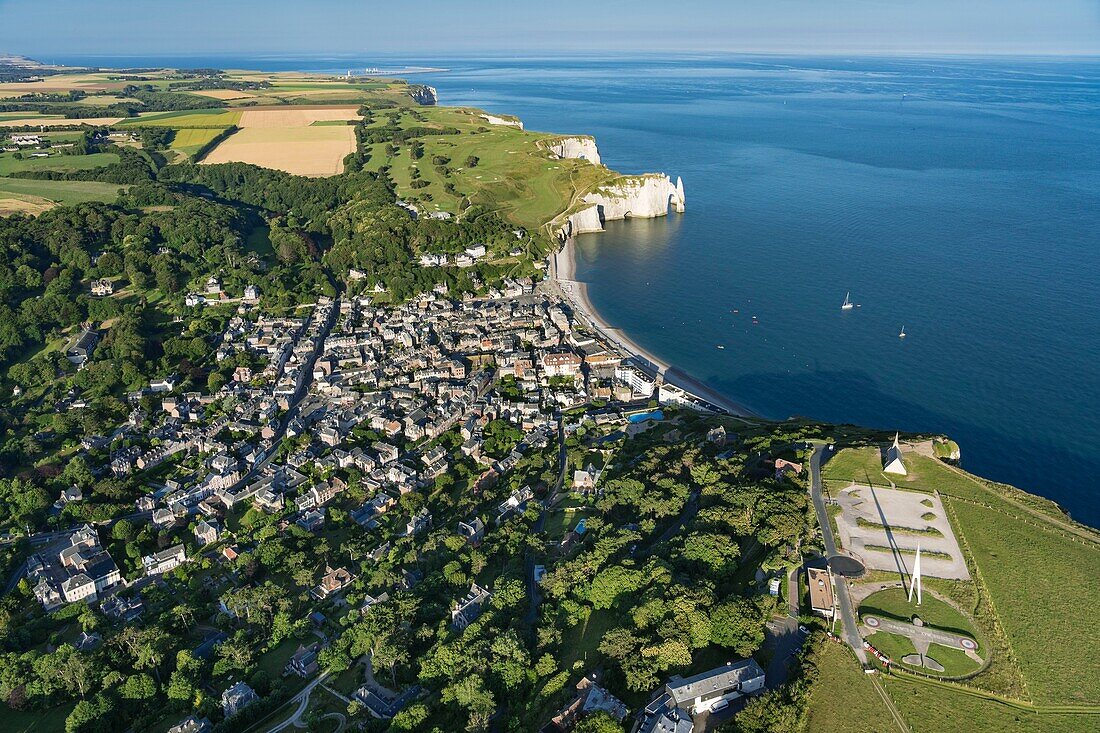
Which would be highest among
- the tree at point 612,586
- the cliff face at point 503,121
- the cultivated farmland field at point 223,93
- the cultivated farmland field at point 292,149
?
the cultivated farmland field at point 223,93

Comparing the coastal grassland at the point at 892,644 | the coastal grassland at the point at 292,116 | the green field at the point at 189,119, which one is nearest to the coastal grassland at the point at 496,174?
the coastal grassland at the point at 292,116

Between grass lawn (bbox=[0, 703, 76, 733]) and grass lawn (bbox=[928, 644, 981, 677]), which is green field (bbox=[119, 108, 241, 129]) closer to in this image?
grass lawn (bbox=[0, 703, 76, 733])

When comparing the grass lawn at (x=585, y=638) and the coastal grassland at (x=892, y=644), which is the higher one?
the coastal grassland at (x=892, y=644)

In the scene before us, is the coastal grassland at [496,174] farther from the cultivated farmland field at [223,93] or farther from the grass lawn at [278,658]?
the cultivated farmland field at [223,93]

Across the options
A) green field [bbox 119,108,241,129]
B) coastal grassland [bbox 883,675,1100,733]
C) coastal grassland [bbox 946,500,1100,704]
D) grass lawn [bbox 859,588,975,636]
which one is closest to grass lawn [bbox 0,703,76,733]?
coastal grassland [bbox 883,675,1100,733]

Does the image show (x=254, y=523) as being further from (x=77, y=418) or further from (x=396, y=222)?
(x=396, y=222)

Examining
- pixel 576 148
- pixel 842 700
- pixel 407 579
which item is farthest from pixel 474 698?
pixel 576 148
